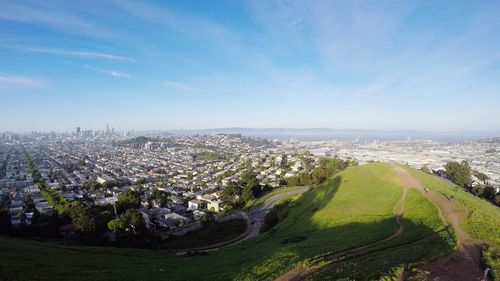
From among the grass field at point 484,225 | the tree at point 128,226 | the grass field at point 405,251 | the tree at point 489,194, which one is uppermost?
the grass field at point 484,225

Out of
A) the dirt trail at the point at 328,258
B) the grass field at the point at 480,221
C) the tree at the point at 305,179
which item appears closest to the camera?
the dirt trail at the point at 328,258

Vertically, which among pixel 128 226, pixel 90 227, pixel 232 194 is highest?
pixel 90 227

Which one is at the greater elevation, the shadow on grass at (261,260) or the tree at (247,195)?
the shadow on grass at (261,260)

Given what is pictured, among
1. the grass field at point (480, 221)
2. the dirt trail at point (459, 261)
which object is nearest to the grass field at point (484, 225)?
the grass field at point (480, 221)

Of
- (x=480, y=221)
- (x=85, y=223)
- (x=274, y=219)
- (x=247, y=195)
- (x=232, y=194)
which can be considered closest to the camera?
(x=480, y=221)

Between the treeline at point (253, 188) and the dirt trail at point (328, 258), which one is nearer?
the dirt trail at point (328, 258)

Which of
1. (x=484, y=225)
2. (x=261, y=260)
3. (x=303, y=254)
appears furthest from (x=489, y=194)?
(x=261, y=260)

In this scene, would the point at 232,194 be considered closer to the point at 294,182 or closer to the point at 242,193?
the point at 242,193

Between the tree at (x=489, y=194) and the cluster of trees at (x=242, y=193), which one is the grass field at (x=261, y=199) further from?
the tree at (x=489, y=194)
